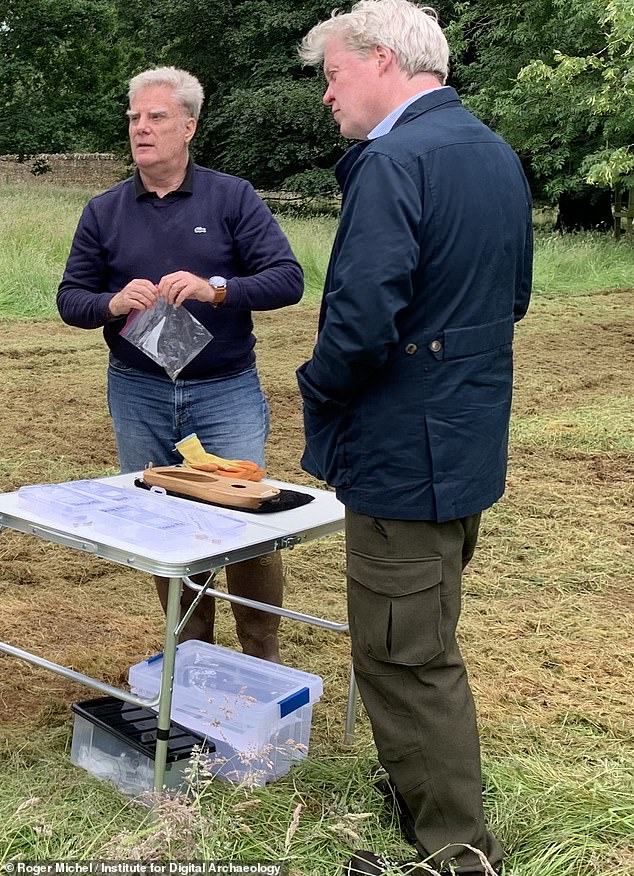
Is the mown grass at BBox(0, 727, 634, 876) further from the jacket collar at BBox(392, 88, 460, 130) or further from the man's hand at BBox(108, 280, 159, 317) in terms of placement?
the jacket collar at BBox(392, 88, 460, 130)

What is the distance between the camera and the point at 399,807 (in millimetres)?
2658

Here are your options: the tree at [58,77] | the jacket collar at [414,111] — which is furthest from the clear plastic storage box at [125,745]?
the tree at [58,77]

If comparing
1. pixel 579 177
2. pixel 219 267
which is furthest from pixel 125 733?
pixel 579 177

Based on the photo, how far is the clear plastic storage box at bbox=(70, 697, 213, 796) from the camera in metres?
2.73

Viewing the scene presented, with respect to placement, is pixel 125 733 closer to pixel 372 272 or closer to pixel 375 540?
pixel 375 540

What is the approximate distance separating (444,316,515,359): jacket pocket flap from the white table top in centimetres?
71

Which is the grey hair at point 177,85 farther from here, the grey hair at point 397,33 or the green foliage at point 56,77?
the green foliage at point 56,77

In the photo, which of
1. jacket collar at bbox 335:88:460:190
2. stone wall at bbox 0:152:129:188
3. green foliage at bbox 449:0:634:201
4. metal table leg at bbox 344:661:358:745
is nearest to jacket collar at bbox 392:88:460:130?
jacket collar at bbox 335:88:460:190

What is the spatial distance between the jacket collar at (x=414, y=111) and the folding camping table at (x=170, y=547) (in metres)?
0.90

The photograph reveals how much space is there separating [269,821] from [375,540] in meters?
0.88

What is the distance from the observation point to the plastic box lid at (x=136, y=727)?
8.98 feet

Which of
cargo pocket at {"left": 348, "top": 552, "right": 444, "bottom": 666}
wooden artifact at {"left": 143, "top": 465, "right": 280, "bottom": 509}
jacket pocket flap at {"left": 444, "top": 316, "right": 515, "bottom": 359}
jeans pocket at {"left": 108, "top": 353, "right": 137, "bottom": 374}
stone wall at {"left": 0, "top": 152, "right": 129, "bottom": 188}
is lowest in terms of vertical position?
cargo pocket at {"left": 348, "top": 552, "right": 444, "bottom": 666}

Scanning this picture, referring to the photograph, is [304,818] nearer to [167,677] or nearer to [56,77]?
[167,677]

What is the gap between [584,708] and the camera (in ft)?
11.4
